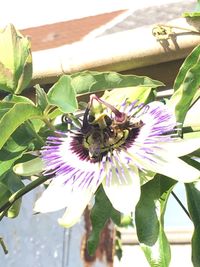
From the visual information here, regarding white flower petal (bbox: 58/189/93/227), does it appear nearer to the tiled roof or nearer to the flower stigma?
the flower stigma

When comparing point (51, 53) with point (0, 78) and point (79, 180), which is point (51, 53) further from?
point (79, 180)

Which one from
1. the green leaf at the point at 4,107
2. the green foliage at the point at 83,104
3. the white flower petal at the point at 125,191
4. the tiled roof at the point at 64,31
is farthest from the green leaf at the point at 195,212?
the tiled roof at the point at 64,31

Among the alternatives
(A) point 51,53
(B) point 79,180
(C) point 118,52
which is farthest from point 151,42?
(B) point 79,180

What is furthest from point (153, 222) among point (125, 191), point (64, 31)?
point (64, 31)

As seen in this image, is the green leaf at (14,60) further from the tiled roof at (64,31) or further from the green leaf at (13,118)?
the tiled roof at (64,31)

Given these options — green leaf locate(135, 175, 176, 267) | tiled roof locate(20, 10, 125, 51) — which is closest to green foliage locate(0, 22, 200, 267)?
green leaf locate(135, 175, 176, 267)

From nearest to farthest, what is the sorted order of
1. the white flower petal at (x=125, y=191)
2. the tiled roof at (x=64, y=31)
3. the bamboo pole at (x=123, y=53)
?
the white flower petal at (x=125, y=191)
the bamboo pole at (x=123, y=53)
the tiled roof at (x=64, y=31)
